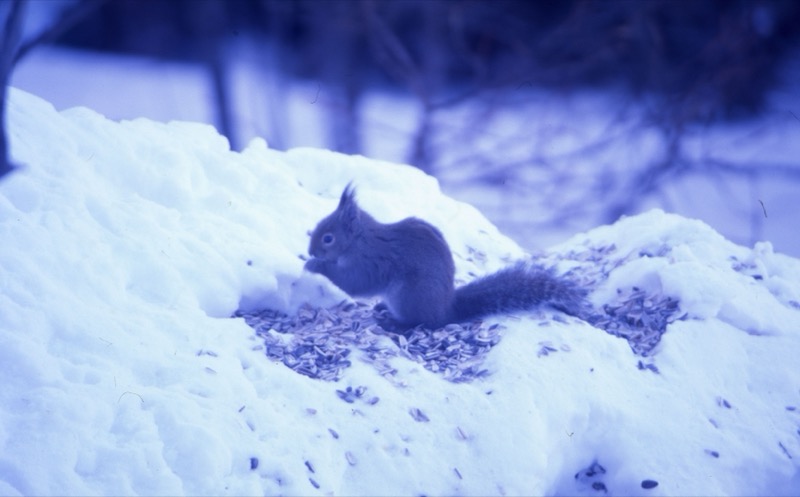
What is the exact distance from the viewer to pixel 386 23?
4727 millimetres

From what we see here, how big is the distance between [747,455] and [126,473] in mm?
1540

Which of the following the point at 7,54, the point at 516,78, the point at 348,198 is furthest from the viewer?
the point at 516,78

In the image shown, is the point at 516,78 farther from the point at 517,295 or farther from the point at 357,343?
the point at 357,343

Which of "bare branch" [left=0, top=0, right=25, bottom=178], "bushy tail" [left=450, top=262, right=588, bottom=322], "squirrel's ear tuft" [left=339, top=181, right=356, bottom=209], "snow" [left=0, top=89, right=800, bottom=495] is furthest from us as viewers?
"squirrel's ear tuft" [left=339, top=181, right=356, bottom=209]

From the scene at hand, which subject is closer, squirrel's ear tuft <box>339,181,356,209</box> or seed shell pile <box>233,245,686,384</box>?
seed shell pile <box>233,245,686,384</box>

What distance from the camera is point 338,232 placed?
265 centimetres

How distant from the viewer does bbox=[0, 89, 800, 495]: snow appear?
163 cm

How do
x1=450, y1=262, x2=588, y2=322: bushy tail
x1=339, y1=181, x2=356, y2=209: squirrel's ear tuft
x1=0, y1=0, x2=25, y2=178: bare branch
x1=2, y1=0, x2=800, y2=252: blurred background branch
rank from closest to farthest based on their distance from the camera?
x1=0, y1=0, x2=25, y2=178: bare branch → x1=450, y1=262, x2=588, y2=322: bushy tail → x1=339, y1=181, x2=356, y2=209: squirrel's ear tuft → x1=2, y1=0, x2=800, y2=252: blurred background branch

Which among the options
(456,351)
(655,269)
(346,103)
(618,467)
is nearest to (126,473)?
(456,351)

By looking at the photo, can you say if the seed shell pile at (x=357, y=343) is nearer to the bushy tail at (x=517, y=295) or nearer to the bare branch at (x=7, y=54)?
the bushy tail at (x=517, y=295)

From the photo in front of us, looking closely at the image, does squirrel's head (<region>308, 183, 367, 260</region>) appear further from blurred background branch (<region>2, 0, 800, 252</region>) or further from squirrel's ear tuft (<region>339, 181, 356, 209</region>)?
blurred background branch (<region>2, 0, 800, 252</region>)

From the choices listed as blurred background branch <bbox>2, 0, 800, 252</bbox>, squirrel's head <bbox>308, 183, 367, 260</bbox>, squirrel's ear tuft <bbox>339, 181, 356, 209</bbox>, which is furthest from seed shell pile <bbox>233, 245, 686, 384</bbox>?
blurred background branch <bbox>2, 0, 800, 252</bbox>

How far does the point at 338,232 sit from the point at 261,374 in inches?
32.3

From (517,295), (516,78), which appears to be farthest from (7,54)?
(516,78)
